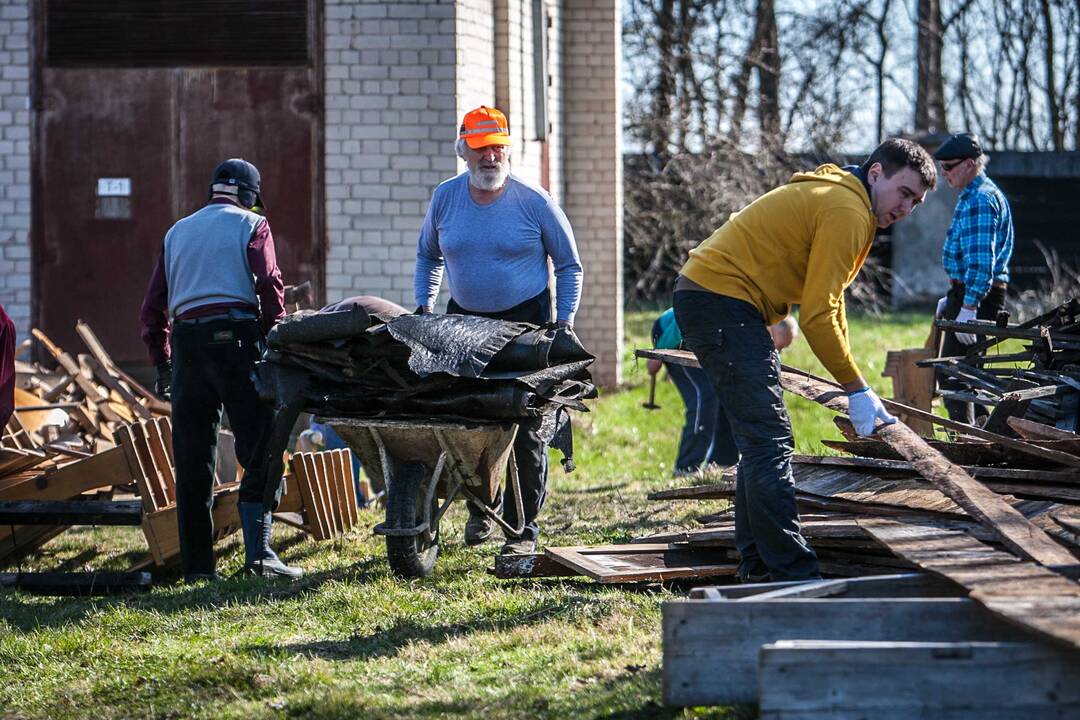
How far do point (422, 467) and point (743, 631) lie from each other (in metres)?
2.50

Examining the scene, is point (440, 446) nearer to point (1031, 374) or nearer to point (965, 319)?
point (1031, 374)

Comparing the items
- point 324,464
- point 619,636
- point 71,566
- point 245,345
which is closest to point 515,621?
point 619,636

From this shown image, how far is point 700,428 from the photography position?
9.98 m

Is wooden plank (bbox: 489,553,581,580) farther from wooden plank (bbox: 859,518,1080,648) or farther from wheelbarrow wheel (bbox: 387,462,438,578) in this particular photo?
wooden plank (bbox: 859,518,1080,648)

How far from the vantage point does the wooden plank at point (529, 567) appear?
595 cm

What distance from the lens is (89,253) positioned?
1138 centimetres

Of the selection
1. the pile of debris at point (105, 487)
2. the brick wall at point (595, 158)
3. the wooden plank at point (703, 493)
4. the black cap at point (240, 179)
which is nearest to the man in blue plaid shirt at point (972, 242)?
the wooden plank at point (703, 493)

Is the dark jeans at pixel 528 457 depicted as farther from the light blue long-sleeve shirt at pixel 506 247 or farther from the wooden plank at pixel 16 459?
the wooden plank at pixel 16 459

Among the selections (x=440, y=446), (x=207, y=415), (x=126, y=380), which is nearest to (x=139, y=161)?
(x=126, y=380)

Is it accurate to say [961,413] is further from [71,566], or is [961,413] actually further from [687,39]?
[687,39]

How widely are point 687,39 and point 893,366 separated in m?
12.0

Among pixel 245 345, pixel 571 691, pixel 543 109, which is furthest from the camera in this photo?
pixel 543 109

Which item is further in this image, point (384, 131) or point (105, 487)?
point (384, 131)

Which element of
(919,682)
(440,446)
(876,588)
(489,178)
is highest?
(489,178)
